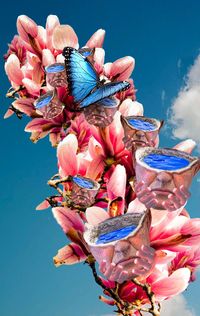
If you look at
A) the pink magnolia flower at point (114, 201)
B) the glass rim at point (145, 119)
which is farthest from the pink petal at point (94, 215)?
the glass rim at point (145, 119)

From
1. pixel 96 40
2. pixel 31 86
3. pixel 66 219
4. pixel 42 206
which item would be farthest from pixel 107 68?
pixel 66 219

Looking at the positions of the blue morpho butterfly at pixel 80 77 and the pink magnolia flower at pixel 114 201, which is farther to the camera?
the blue morpho butterfly at pixel 80 77

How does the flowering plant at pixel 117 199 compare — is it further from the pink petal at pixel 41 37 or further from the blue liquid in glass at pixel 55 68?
the pink petal at pixel 41 37

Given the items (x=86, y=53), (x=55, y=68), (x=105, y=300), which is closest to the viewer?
(x=105, y=300)

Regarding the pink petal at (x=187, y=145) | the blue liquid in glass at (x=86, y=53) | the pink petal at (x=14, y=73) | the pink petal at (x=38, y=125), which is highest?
the pink petal at (x=14, y=73)

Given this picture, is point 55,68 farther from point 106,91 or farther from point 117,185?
point 117,185

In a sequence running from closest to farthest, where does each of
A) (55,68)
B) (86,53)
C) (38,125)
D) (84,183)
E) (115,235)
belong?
(115,235) → (84,183) → (55,68) → (86,53) → (38,125)
